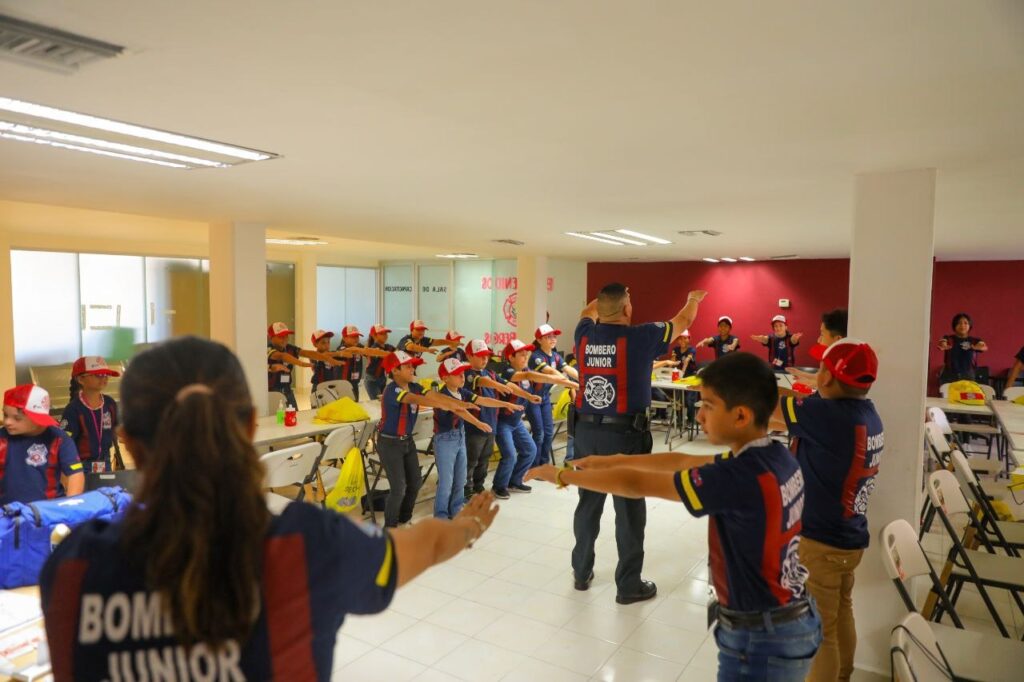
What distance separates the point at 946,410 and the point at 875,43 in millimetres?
6598

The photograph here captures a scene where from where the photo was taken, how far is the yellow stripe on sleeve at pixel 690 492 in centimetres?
179

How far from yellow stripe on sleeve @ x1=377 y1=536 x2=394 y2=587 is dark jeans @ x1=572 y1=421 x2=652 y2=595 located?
9.66ft

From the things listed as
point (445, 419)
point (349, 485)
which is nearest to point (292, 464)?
point (349, 485)

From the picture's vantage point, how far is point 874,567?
3.36 meters

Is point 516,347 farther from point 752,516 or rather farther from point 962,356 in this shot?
point 962,356

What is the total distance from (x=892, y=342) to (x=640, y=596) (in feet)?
6.92

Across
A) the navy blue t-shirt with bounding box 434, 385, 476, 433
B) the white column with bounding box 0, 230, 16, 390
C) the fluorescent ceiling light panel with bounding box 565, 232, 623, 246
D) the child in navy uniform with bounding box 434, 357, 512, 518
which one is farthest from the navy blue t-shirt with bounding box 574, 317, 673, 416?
the white column with bounding box 0, 230, 16, 390

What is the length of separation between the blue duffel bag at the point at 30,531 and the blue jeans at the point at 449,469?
8.65ft

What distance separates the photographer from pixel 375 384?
9.20 metres

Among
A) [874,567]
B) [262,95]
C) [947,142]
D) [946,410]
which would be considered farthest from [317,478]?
[946,410]

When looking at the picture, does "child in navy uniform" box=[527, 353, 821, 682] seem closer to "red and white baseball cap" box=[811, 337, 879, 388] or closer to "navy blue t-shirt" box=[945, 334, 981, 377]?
"red and white baseball cap" box=[811, 337, 879, 388]

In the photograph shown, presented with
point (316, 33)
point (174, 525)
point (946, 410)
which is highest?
point (316, 33)

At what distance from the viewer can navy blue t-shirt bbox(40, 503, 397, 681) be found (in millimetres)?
954

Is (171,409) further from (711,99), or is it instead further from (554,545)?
(554,545)
